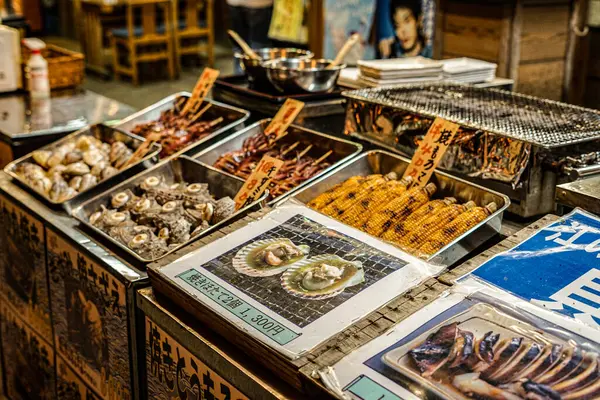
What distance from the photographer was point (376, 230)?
1.98 m

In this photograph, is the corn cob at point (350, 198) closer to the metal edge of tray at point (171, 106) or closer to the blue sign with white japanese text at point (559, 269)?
the blue sign with white japanese text at point (559, 269)

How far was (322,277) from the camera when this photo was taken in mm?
1652

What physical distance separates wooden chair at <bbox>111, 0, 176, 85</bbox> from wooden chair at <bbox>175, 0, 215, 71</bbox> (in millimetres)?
174

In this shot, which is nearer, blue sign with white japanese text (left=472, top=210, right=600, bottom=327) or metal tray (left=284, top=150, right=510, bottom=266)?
blue sign with white japanese text (left=472, top=210, right=600, bottom=327)

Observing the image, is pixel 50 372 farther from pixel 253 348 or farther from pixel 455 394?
pixel 455 394

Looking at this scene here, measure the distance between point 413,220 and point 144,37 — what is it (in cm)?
902

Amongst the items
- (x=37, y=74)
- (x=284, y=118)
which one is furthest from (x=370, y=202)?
(x=37, y=74)

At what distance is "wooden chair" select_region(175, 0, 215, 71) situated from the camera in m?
10.7

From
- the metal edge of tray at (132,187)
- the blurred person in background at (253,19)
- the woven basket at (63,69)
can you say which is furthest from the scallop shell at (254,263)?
the blurred person in background at (253,19)

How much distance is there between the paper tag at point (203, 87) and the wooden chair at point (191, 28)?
7.60 m

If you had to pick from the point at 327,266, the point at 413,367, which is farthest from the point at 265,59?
the point at 413,367

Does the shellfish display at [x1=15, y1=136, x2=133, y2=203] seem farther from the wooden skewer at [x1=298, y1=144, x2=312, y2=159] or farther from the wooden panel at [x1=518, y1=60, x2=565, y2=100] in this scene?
the wooden panel at [x1=518, y1=60, x2=565, y2=100]

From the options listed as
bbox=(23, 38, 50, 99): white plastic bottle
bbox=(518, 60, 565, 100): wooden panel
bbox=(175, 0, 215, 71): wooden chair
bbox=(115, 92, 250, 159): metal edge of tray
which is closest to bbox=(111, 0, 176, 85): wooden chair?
bbox=(175, 0, 215, 71): wooden chair

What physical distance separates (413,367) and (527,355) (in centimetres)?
21
